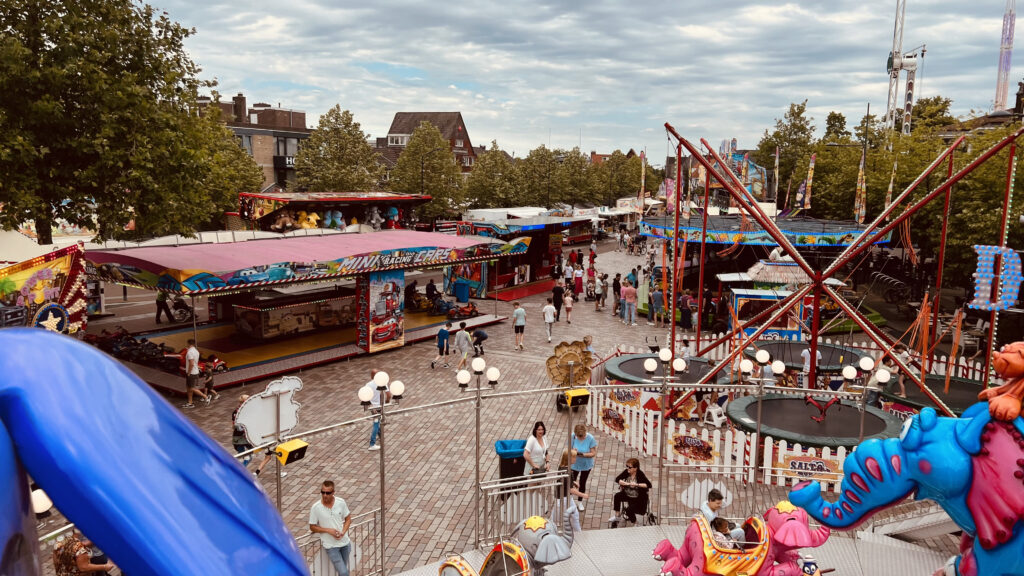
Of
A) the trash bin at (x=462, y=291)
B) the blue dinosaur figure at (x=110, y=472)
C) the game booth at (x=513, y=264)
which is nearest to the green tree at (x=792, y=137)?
the game booth at (x=513, y=264)

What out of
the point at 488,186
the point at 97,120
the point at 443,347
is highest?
the point at 97,120

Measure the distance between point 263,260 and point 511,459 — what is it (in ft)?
33.4

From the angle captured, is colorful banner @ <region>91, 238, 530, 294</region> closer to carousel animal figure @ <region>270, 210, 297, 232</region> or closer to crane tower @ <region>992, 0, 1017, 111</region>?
carousel animal figure @ <region>270, 210, 297, 232</region>

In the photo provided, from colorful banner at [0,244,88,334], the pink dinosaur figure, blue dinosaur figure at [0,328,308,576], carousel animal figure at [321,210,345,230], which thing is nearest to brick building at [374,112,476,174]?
carousel animal figure at [321,210,345,230]

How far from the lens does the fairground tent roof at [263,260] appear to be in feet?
56.4

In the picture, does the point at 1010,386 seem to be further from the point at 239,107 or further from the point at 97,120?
the point at 239,107

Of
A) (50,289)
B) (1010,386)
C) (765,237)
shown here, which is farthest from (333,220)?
(1010,386)

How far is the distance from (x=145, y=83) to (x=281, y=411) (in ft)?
41.5

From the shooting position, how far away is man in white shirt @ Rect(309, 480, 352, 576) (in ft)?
28.9

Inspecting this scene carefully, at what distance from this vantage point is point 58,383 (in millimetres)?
1610

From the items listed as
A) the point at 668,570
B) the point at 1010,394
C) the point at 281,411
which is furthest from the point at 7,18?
the point at 1010,394

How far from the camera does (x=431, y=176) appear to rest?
49.5 m

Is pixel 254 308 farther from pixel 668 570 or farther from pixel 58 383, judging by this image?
pixel 58 383

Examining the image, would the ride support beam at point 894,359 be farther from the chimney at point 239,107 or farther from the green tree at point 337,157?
the chimney at point 239,107
